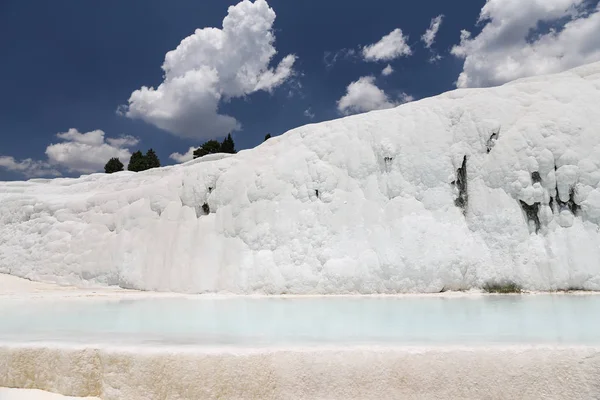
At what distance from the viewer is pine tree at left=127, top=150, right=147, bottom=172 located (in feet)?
152

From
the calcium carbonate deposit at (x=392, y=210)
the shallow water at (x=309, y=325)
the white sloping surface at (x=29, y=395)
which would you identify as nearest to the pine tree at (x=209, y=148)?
the calcium carbonate deposit at (x=392, y=210)

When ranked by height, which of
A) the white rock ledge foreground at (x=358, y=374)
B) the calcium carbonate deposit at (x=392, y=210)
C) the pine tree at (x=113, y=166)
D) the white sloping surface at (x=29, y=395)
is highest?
the pine tree at (x=113, y=166)

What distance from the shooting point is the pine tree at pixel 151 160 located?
47.4 metres

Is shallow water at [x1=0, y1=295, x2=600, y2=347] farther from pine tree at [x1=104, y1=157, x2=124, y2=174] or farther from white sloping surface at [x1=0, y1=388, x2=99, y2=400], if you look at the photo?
pine tree at [x1=104, y1=157, x2=124, y2=174]

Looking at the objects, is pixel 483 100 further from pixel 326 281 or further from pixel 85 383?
pixel 85 383

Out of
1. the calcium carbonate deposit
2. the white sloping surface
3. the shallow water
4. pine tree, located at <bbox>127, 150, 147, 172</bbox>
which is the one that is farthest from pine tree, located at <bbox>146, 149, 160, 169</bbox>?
the white sloping surface

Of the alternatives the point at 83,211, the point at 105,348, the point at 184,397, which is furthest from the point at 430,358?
the point at 83,211

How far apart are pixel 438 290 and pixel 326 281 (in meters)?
2.81

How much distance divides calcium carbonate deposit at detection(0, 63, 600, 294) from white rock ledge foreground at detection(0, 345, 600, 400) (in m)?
7.65

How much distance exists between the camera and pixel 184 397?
3.40 metres

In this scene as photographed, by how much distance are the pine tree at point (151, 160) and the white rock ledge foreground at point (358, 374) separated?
4624 cm

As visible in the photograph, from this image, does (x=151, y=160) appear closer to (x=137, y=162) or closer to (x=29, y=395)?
(x=137, y=162)

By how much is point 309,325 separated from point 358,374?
6.77ft

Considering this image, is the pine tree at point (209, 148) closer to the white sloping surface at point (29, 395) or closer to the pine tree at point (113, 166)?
the pine tree at point (113, 166)
